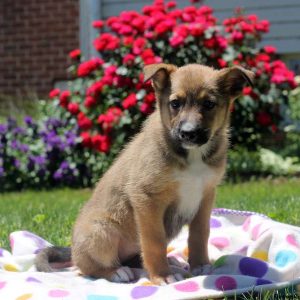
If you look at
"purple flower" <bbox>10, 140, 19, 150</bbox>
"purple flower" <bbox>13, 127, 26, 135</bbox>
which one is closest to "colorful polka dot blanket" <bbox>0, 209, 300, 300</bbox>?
"purple flower" <bbox>10, 140, 19, 150</bbox>

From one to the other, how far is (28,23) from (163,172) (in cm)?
963

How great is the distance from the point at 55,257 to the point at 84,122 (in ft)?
15.0

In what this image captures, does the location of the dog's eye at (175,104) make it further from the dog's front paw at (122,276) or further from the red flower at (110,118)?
the red flower at (110,118)

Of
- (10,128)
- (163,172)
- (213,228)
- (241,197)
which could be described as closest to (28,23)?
(10,128)

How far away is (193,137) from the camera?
3373 millimetres

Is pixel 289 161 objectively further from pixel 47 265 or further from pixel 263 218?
pixel 47 265

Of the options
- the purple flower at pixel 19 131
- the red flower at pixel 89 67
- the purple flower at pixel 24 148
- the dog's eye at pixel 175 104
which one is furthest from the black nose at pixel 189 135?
the purple flower at pixel 19 131

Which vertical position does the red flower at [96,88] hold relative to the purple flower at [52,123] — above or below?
above

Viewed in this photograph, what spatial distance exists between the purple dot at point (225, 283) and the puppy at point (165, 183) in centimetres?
33

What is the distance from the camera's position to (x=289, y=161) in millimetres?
9242

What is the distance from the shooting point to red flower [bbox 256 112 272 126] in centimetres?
889

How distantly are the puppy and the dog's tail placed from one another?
0.02 m

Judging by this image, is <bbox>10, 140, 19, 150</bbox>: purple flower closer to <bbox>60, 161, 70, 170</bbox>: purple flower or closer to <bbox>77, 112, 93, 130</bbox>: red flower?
<bbox>60, 161, 70, 170</bbox>: purple flower

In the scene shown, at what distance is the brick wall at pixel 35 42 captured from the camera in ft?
39.9
